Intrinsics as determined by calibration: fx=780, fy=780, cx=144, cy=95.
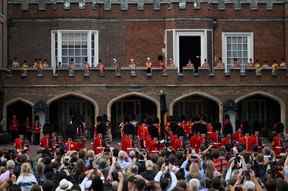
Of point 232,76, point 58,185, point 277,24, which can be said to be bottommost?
point 58,185

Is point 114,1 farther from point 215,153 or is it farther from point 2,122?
point 215,153

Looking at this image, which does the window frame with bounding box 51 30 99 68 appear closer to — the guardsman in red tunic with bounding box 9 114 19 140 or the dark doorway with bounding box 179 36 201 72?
the dark doorway with bounding box 179 36 201 72

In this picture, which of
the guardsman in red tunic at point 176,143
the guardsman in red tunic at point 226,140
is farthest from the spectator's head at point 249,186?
the guardsman in red tunic at point 226,140

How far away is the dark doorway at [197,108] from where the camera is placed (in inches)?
1649

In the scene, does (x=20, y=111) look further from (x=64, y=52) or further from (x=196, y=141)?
(x=196, y=141)

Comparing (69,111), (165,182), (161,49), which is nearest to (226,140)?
(69,111)

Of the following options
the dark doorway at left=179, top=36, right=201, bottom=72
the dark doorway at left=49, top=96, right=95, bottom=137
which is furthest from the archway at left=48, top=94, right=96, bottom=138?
the dark doorway at left=179, top=36, right=201, bottom=72

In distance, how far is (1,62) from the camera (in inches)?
1609

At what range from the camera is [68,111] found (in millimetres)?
42031

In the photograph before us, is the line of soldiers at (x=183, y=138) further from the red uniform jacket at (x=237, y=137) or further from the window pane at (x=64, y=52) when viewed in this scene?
the window pane at (x=64, y=52)

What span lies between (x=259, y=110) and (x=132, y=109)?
22.5ft

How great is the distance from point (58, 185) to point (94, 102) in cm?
2577

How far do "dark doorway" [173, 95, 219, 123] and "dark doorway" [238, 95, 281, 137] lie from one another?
1.46m

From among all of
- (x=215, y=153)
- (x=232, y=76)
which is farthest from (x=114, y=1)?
(x=215, y=153)
